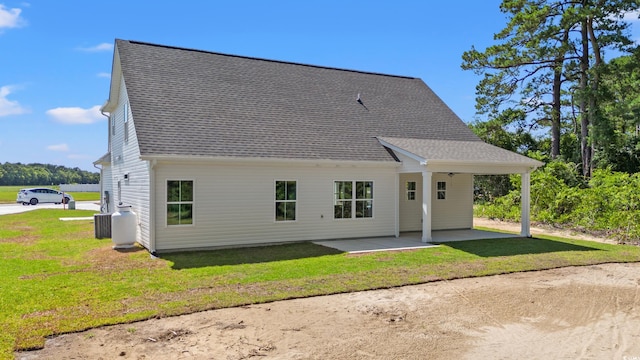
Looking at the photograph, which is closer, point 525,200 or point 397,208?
point 397,208

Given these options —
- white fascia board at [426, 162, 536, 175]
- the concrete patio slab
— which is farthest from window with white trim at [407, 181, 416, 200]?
white fascia board at [426, 162, 536, 175]

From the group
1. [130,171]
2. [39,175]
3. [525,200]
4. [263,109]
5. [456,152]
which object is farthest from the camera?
[39,175]

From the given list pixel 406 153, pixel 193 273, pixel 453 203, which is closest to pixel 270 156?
pixel 406 153

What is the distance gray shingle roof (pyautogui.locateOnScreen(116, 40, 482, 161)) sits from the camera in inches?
495

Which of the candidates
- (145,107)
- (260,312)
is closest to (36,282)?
(260,312)

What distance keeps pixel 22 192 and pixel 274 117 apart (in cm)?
3096

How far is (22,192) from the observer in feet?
118

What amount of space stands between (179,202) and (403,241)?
22.3ft

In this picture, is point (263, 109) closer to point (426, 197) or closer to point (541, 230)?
point (426, 197)

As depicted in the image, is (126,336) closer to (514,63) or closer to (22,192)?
(514,63)

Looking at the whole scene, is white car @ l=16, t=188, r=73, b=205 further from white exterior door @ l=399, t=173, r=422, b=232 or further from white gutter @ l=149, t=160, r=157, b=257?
white exterior door @ l=399, t=173, r=422, b=232

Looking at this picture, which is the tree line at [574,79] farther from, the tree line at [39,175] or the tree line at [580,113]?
the tree line at [39,175]

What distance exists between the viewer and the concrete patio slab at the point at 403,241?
495 inches

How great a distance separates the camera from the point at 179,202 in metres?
11.9
